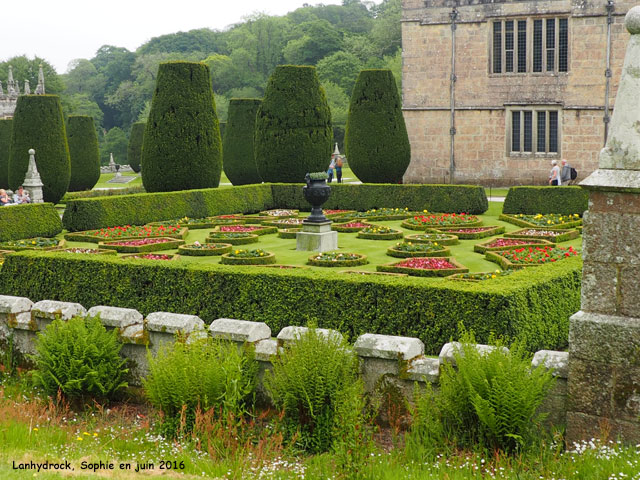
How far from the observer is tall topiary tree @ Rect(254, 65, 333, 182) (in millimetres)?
23188

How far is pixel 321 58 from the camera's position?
64.7 m

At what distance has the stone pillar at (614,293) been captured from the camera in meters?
5.23

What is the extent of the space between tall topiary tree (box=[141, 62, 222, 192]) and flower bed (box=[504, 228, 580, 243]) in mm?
9322

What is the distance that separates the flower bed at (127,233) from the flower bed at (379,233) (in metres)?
3.76

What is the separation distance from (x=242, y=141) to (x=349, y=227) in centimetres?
1297

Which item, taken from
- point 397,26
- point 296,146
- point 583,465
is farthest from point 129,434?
point 397,26

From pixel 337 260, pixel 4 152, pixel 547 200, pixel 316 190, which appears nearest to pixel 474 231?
pixel 316 190

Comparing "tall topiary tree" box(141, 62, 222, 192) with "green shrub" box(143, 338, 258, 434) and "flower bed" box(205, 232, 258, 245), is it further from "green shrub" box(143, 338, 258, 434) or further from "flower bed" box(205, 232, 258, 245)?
"green shrub" box(143, 338, 258, 434)

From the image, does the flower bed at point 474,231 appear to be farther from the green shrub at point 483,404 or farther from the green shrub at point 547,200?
the green shrub at point 483,404

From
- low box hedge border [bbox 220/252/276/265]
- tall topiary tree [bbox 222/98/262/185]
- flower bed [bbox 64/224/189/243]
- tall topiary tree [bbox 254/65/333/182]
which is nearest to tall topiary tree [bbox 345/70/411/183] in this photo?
tall topiary tree [bbox 254/65/333/182]

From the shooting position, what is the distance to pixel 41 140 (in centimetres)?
2333

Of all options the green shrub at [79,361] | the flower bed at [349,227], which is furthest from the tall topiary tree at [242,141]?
the green shrub at [79,361]

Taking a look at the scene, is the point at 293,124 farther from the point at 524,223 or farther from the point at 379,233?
the point at 524,223

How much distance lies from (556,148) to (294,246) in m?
15.3
